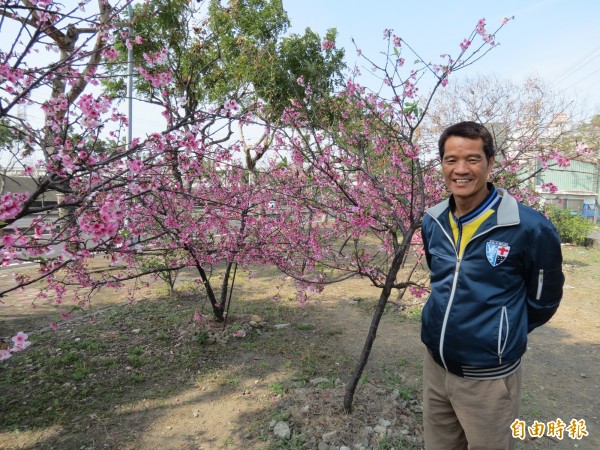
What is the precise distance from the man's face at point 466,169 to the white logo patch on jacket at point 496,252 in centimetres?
22

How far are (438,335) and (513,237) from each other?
53 cm

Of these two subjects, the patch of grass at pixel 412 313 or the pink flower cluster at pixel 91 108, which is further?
the patch of grass at pixel 412 313

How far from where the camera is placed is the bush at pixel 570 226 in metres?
12.1

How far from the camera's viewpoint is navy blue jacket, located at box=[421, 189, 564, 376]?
5.03 ft

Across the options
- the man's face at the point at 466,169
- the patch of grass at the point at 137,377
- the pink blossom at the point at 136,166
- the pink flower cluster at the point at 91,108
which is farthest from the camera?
the patch of grass at the point at 137,377

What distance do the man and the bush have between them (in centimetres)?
1255

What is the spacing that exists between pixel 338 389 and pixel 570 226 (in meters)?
12.3

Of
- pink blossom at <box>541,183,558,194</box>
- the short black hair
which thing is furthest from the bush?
the short black hair

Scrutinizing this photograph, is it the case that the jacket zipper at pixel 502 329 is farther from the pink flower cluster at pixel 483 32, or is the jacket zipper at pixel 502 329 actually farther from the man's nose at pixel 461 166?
the pink flower cluster at pixel 483 32

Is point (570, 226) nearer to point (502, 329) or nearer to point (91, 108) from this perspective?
point (502, 329)

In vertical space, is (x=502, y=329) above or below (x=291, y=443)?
above

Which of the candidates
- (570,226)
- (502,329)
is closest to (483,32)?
(502,329)

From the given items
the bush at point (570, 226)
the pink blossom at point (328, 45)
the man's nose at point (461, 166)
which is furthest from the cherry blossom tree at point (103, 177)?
the bush at point (570, 226)

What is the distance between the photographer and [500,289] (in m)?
1.55
